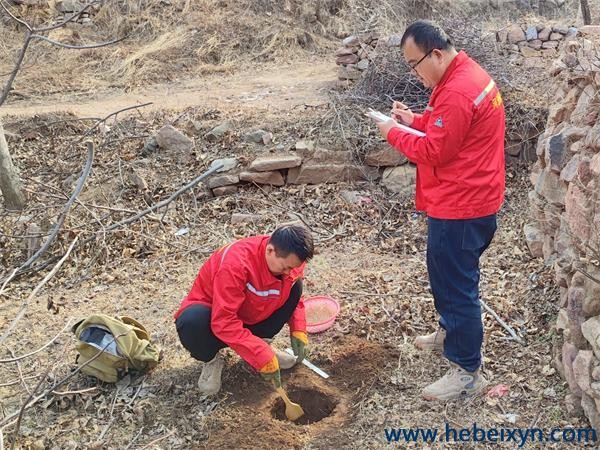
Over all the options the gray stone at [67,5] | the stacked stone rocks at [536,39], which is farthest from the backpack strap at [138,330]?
the gray stone at [67,5]

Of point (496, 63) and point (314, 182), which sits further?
point (496, 63)

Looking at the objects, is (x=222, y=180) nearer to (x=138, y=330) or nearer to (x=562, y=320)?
(x=138, y=330)

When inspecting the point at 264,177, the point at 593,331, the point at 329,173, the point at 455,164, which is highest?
the point at 455,164

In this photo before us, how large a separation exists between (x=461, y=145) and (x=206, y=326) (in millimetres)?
1498

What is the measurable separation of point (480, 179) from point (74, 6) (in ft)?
35.1

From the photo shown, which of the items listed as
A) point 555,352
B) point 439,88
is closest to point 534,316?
point 555,352

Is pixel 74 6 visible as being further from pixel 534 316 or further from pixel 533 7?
pixel 534 316

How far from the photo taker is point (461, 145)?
2.86 metres

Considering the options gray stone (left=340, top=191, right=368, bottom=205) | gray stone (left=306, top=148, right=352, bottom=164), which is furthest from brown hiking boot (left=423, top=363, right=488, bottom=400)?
gray stone (left=306, top=148, right=352, bottom=164)

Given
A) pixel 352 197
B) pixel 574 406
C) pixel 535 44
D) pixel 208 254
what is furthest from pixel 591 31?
pixel 535 44

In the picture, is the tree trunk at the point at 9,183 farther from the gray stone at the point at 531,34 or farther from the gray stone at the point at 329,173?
the gray stone at the point at 531,34

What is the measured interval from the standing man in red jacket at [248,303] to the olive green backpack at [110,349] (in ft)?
1.33

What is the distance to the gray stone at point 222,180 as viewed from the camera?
606cm

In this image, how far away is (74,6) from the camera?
11.7 metres
